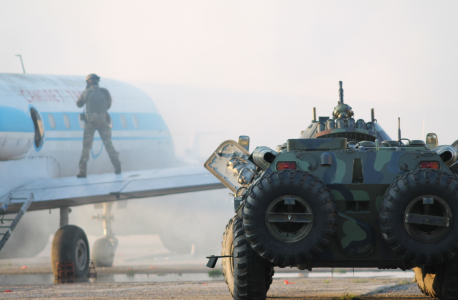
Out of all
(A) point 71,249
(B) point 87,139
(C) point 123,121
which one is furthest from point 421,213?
(C) point 123,121

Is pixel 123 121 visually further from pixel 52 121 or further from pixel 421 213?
pixel 421 213

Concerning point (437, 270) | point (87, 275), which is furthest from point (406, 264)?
point (87, 275)

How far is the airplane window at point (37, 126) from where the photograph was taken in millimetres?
21781

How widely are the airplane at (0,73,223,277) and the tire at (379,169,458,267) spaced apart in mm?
11574

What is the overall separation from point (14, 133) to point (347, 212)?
42.8 ft

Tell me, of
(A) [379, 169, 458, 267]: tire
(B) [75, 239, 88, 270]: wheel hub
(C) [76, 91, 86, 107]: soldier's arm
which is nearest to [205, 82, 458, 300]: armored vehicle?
(A) [379, 169, 458, 267]: tire

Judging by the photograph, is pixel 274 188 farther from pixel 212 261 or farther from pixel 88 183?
pixel 88 183

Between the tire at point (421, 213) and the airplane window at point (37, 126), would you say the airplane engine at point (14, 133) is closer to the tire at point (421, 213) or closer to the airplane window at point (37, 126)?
the airplane window at point (37, 126)

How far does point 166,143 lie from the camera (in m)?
31.6

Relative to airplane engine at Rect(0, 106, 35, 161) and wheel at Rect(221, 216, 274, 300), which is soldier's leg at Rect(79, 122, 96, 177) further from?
wheel at Rect(221, 216, 274, 300)

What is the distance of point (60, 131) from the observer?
2386cm

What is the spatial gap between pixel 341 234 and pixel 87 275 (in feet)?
42.9

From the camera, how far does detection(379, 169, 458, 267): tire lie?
721 centimetres

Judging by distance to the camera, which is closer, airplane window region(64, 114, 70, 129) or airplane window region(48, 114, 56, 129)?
airplane window region(48, 114, 56, 129)
